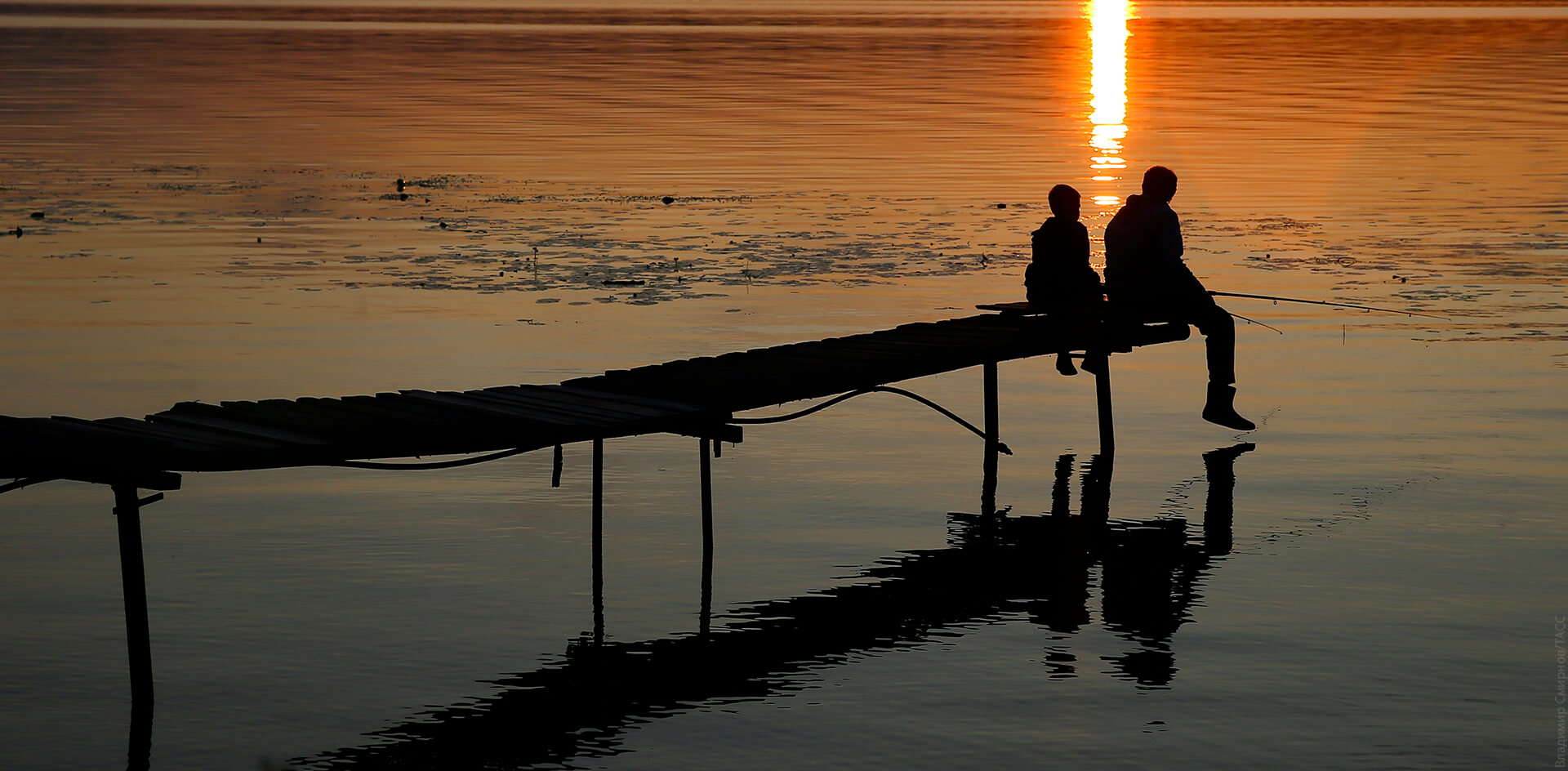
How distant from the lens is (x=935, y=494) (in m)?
14.7

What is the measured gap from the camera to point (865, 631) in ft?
37.4

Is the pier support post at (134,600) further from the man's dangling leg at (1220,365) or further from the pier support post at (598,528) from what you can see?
the man's dangling leg at (1220,365)

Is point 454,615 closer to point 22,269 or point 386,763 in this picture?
point 386,763

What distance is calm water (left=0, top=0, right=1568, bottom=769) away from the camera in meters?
10.1

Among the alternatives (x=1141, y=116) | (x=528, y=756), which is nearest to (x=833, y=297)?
(x=528, y=756)

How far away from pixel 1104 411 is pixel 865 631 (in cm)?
475

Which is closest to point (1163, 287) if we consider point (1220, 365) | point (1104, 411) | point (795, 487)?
point (1220, 365)

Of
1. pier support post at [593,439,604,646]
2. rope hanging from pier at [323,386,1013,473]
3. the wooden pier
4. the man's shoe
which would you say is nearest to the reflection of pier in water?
pier support post at [593,439,604,646]

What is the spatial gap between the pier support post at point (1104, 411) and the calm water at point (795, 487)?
188 mm

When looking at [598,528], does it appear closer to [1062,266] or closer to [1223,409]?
[1062,266]

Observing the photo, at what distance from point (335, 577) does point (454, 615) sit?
108 cm

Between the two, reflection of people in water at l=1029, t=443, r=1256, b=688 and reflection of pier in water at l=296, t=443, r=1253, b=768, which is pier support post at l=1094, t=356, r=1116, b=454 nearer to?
reflection of people in water at l=1029, t=443, r=1256, b=688

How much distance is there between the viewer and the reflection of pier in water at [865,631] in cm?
972

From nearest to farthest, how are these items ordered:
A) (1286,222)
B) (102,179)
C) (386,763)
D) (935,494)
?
(386,763) → (935,494) → (1286,222) → (102,179)
